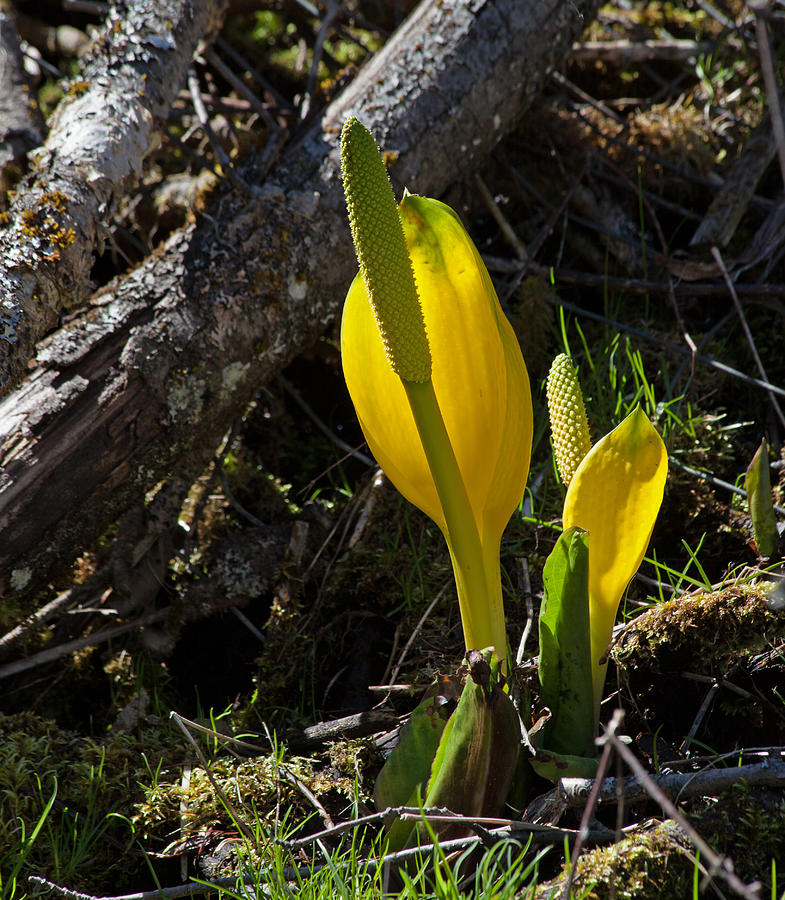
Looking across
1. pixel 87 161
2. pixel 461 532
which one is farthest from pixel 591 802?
pixel 87 161

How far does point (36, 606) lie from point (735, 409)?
70.1 inches

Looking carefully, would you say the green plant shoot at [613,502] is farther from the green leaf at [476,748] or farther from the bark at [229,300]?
the bark at [229,300]

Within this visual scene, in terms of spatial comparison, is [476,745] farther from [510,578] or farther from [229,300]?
[229,300]

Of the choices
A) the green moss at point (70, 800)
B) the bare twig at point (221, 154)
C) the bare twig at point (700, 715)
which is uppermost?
the bare twig at point (221, 154)

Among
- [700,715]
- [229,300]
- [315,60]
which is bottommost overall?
[700,715]

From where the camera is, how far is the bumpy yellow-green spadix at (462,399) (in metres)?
1.28

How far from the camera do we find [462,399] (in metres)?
1.32

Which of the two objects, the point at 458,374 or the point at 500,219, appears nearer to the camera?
the point at 458,374

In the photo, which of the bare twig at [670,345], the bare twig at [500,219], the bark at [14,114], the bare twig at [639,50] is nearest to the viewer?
the bare twig at [670,345]

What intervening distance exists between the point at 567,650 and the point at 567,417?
0.35 meters

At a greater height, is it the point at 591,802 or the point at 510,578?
the point at 591,802

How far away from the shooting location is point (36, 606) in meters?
1.88

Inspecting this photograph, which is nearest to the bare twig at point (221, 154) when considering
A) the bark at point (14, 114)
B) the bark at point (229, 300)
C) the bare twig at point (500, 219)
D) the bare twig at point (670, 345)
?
the bark at point (229, 300)

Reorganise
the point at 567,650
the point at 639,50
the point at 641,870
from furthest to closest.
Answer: the point at 639,50 → the point at 567,650 → the point at 641,870
